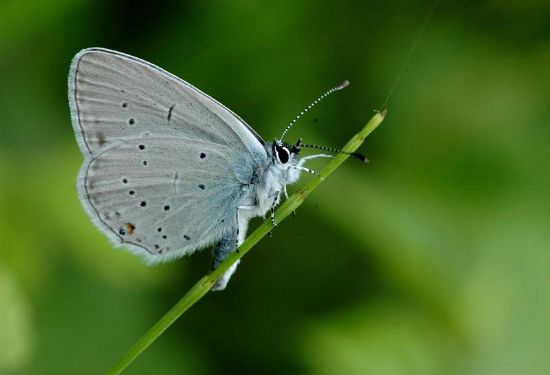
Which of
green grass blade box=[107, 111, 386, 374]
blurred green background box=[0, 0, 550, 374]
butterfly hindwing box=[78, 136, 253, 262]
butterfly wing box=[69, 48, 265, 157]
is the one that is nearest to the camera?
green grass blade box=[107, 111, 386, 374]

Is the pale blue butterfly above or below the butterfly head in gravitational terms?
below

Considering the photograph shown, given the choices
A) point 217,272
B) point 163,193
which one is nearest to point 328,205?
point 163,193

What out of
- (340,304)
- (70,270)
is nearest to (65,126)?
(70,270)

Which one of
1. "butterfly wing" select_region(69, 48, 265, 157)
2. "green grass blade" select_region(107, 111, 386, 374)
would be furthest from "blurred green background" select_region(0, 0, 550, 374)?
"green grass blade" select_region(107, 111, 386, 374)

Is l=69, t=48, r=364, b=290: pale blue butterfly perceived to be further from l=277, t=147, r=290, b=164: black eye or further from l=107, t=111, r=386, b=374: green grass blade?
l=107, t=111, r=386, b=374: green grass blade

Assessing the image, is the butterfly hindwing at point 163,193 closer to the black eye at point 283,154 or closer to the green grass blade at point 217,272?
the black eye at point 283,154

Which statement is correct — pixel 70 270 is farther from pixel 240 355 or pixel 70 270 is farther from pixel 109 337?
pixel 240 355

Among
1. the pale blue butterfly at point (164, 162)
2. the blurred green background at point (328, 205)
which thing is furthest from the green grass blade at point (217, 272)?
the blurred green background at point (328, 205)

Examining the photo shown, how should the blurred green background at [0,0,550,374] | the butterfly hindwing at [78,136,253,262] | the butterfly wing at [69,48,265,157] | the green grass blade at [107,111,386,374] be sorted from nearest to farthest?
the green grass blade at [107,111,386,374] → the butterfly wing at [69,48,265,157] → the butterfly hindwing at [78,136,253,262] → the blurred green background at [0,0,550,374]

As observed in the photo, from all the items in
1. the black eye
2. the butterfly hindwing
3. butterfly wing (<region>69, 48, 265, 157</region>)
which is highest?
the black eye
